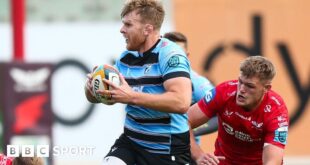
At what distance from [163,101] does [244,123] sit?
1.30 meters

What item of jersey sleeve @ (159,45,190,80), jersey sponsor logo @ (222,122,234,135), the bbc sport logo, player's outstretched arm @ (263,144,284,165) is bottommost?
the bbc sport logo

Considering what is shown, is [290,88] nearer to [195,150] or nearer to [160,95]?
[195,150]

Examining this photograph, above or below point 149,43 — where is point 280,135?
below

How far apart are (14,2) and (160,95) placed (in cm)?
746

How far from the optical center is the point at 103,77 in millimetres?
7723

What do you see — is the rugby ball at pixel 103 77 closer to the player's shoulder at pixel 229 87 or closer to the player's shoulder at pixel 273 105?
the player's shoulder at pixel 229 87

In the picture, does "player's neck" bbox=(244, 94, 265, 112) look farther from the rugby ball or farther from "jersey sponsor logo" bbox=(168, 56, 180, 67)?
the rugby ball

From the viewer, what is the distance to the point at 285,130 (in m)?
8.60

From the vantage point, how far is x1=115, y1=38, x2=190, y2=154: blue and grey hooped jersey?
7906mm

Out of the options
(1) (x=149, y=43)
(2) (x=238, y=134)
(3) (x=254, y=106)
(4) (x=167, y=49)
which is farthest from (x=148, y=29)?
(2) (x=238, y=134)

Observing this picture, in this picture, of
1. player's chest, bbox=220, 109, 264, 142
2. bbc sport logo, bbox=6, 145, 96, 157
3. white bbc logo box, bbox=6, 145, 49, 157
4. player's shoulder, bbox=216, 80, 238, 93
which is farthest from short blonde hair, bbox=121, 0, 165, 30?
white bbc logo box, bbox=6, 145, 49, 157

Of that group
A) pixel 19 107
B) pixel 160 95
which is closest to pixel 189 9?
pixel 19 107

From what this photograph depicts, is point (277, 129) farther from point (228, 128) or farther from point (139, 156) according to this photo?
point (139, 156)

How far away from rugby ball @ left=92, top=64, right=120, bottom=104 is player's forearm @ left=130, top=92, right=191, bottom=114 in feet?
0.65
